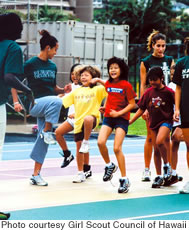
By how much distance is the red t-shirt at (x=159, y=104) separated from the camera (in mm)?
9859

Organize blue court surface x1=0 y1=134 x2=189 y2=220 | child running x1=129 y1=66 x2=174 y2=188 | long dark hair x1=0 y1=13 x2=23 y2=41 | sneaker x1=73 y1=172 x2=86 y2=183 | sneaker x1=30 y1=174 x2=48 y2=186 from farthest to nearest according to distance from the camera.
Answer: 1. sneaker x1=73 y1=172 x2=86 y2=183
2. sneaker x1=30 y1=174 x2=48 y2=186
3. child running x1=129 y1=66 x2=174 y2=188
4. blue court surface x1=0 y1=134 x2=189 y2=220
5. long dark hair x1=0 y1=13 x2=23 y2=41

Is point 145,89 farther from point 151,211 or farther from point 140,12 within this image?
point 140,12

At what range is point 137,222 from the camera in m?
7.18

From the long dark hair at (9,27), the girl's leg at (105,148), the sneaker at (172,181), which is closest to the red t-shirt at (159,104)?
the girl's leg at (105,148)

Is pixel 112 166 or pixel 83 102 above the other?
pixel 83 102

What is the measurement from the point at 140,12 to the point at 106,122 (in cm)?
5622

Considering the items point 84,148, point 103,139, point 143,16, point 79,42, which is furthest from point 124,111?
point 143,16

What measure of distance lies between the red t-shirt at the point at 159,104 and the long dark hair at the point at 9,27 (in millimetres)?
2926

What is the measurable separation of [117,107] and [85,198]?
1507 millimetres

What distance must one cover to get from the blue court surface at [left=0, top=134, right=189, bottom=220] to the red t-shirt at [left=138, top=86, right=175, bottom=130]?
982mm

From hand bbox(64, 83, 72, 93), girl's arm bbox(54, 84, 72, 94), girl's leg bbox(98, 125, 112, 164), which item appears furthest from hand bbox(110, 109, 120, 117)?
hand bbox(64, 83, 72, 93)

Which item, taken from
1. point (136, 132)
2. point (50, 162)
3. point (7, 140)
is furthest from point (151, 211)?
point (136, 132)

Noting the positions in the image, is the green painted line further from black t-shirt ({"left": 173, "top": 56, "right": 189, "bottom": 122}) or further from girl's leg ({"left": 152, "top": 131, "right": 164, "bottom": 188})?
black t-shirt ({"left": 173, "top": 56, "right": 189, "bottom": 122})

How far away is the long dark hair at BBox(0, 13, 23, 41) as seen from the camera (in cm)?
749
